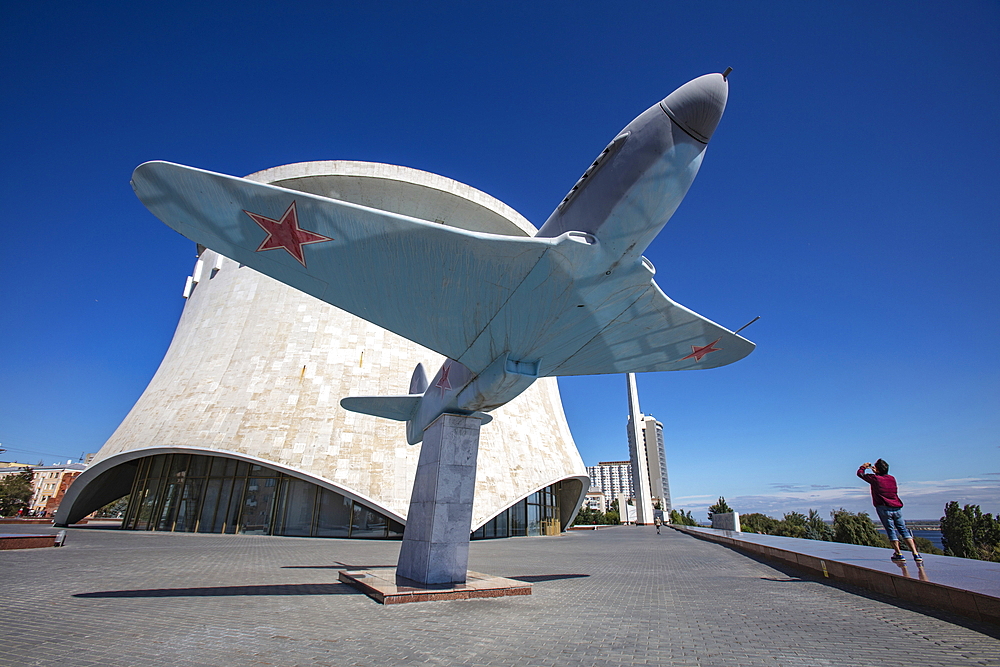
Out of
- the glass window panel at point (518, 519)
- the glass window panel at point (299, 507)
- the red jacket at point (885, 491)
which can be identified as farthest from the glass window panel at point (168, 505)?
the red jacket at point (885, 491)

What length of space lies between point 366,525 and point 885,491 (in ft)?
64.4

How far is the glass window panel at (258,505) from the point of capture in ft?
68.8

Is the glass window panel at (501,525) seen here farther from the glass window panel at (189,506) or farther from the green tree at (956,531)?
the green tree at (956,531)

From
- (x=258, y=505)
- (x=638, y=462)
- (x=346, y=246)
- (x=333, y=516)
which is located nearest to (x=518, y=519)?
(x=333, y=516)

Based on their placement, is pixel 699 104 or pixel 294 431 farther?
pixel 294 431

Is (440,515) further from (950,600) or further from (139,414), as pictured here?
(139,414)

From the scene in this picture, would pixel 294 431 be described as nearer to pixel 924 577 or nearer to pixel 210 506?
pixel 210 506

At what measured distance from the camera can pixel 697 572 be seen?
10992 mm

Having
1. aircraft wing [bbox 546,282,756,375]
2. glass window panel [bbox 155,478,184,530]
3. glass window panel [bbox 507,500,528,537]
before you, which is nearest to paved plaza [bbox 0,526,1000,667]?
aircraft wing [bbox 546,282,756,375]

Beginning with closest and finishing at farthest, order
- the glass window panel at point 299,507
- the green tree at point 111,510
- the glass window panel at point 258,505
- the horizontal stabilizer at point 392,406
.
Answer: the horizontal stabilizer at point 392,406, the glass window panel at point 299,507, the glass window panel at point 258,505, the green tree at point 111,510

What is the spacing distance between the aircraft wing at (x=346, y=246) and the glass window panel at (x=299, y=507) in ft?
58.0

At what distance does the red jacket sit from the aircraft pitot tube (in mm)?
3959

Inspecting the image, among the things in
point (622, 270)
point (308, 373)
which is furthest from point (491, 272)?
point (308, 373)

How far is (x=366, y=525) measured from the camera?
21094 millimetres
